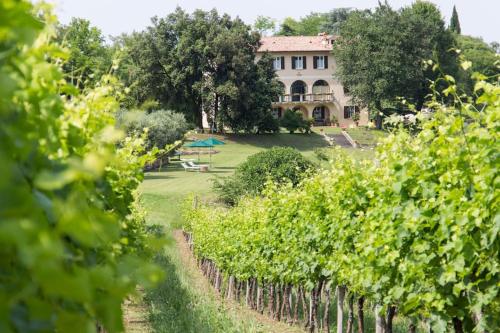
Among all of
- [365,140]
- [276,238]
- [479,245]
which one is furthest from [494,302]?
[365,140]

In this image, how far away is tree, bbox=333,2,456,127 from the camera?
55344mm

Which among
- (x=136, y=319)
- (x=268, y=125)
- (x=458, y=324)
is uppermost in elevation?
(x=268, y=125)

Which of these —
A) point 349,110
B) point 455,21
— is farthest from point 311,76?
point 455,21

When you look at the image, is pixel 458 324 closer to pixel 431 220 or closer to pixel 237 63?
pixel 431 220

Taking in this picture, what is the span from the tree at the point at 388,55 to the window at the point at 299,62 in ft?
25.9

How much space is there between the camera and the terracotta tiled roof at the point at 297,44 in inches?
2662

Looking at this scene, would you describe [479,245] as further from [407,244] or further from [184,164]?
[184,164]

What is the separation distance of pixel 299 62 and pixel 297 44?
6.15ft

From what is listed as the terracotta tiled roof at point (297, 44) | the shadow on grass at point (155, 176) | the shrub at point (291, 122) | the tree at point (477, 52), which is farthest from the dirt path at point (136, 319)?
the tree at point (477, 52)

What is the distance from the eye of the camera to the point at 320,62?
68188mm

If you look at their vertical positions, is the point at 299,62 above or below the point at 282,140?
above

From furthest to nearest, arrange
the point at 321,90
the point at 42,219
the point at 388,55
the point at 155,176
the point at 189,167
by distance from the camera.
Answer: the point at 321,90 < the point at 388,55 < the point at 189,167 < the point at 155,176 < the point at 42,219

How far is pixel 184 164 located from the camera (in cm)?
4128

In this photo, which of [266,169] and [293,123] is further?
[293,123]
